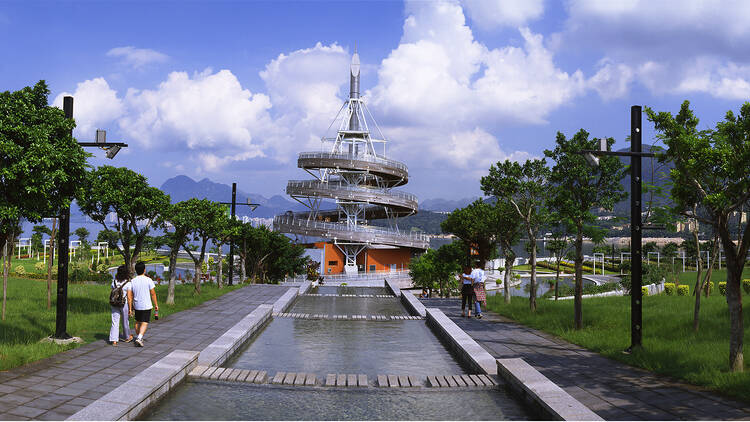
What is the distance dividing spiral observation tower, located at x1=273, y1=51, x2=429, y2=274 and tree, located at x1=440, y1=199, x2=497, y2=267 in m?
28.2

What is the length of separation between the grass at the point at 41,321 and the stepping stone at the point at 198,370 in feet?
9.07

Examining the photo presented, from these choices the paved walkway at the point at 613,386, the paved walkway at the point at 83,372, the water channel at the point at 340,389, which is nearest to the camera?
the paved walkway at the point at 83,372

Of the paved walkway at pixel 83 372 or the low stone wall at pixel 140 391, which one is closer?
the low stone wall at pixel 140 391

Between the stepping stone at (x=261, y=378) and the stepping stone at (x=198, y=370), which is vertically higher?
the stepping stone at (x=198, y=370)

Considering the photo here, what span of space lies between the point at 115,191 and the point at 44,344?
231 inches

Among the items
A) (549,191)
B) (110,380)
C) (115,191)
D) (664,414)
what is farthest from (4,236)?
(549,191)

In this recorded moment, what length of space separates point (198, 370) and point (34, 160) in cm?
420

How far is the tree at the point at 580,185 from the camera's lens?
14.0 m

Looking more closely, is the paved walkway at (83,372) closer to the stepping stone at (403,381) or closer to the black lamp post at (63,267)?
the black lamp post at (63,267)

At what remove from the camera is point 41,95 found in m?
9.96

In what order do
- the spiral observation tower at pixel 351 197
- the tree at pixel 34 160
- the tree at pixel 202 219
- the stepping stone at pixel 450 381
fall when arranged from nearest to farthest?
the stepping stone at pixel 450 381 < the tree at pixel 34 160 < the tree at pixel 202 219 < the spiral observation tower at pixel 351 197

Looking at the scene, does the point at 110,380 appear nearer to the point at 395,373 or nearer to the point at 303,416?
the point at 303,416

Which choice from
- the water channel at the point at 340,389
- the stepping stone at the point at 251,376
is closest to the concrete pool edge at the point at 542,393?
the water channel at the point at 340,389

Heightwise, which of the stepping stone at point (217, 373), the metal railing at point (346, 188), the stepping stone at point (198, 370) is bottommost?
the stepping stone at point (217, 373)
